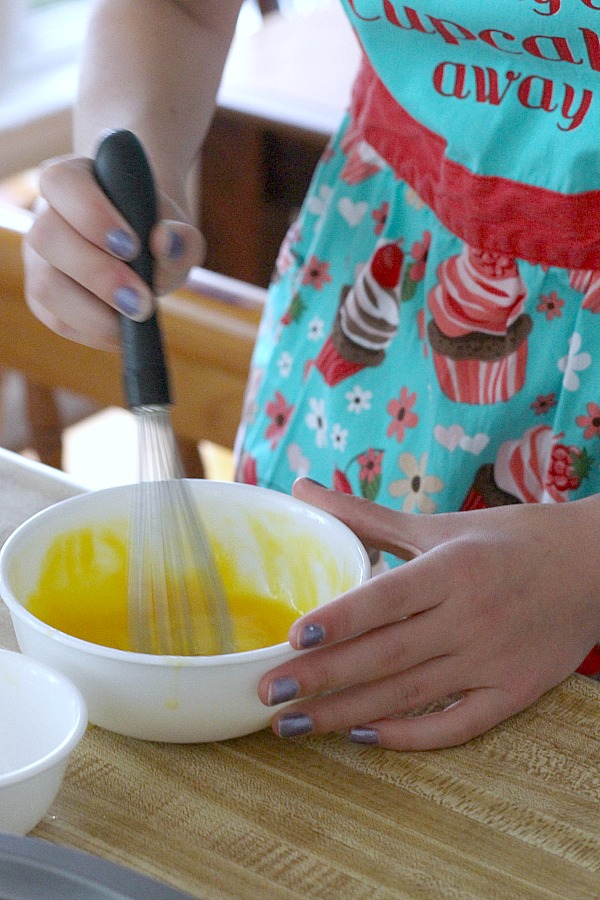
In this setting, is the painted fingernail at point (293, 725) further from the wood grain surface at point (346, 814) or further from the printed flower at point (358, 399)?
the printed flower at point (358, 399)

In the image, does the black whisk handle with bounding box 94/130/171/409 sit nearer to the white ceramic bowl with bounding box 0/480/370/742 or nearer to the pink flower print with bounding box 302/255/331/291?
the white ceramic bowl with bounding box 0/480/370/742

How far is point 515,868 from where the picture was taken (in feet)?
1.64

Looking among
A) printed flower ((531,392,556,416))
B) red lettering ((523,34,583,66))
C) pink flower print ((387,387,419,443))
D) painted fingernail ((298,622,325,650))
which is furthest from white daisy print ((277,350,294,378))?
painted fingernail ((298,622,325,650))

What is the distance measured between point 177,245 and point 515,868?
1.17 ft

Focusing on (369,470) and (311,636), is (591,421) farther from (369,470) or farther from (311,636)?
(311,636)

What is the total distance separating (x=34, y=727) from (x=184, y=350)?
0.81 metres

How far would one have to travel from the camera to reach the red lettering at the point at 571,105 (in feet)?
2.30

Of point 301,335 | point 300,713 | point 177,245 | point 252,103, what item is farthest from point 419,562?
point 252,103

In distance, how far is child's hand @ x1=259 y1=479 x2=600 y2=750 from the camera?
1.82 ft

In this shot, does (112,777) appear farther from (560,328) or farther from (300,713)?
(560,328)

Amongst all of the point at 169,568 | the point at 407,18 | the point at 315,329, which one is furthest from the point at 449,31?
the point at 169,568

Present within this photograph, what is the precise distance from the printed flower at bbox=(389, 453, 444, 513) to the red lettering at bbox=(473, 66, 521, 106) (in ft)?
0.83

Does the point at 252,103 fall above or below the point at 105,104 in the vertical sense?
below

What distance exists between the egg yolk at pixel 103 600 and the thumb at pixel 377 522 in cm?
5
